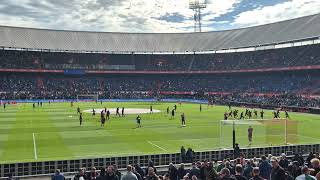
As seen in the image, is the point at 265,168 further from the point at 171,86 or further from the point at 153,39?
the point at 153,39

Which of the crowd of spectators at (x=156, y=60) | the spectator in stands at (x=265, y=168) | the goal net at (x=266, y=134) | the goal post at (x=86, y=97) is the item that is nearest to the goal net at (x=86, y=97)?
the goal post at (x=86, y=97)

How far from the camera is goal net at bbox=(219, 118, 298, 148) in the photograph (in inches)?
1180

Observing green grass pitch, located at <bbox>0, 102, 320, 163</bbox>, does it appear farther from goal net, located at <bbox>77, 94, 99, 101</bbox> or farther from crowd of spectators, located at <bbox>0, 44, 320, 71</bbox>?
crowd of spectators, located at <bbox>0, 44, 320, 71</bbox>

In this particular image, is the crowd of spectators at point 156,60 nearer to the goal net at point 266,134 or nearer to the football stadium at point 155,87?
the football stadium at point 155,87

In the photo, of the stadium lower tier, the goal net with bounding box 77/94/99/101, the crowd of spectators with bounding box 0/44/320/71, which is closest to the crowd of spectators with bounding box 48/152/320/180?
the stadium lower tier

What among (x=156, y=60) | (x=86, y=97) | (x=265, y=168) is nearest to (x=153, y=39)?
(x=156, y=60)

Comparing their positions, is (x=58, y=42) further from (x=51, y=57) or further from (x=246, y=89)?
(x=246, y=89)

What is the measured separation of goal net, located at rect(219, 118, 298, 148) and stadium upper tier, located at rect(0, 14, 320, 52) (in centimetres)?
5624

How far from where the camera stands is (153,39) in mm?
119875

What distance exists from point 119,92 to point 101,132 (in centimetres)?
6655

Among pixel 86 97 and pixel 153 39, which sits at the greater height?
pixel 153 39

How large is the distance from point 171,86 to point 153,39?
18.8 metres

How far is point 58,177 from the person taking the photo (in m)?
12.5

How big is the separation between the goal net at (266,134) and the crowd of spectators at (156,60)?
54777 mm
